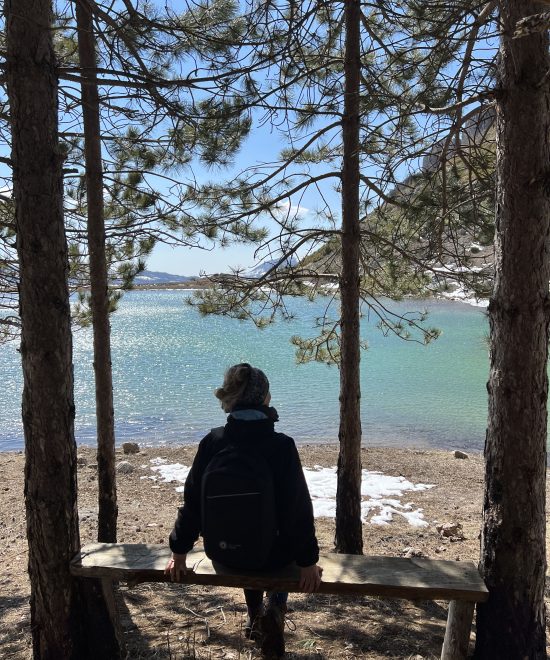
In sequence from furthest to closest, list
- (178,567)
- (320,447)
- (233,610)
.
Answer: (320,447) < (233,610) < (178,567)

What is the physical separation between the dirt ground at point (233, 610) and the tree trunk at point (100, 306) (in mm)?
860

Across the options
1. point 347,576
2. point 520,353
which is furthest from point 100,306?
point 520,353

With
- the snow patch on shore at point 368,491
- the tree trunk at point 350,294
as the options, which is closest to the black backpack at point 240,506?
the tree trunk at point 350,294

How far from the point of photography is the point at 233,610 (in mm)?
4039

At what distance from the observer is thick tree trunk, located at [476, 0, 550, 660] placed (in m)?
2.77

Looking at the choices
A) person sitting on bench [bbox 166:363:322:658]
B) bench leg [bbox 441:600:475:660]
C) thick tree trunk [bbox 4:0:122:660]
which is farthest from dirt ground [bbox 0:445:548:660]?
person sitting on bench [bbox 166:363:322:658]

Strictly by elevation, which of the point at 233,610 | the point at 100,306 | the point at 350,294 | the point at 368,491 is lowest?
the point at 368,491

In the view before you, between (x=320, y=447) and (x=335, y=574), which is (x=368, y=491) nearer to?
(x=320, y=447)

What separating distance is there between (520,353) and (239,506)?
4.89 feet

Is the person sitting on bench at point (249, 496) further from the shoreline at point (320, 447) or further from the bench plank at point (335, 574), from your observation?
the shoreline at point (320, 447)

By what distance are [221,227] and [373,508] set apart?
4.80m

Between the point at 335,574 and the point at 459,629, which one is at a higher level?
the point at 335,574

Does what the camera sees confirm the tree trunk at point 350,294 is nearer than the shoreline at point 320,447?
Yes

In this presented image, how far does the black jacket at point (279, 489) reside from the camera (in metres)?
2.54
